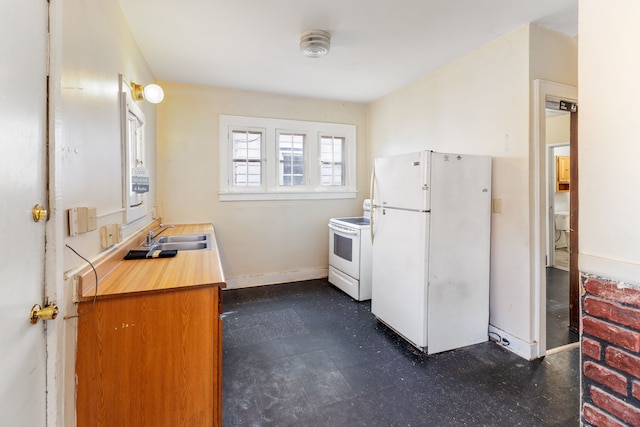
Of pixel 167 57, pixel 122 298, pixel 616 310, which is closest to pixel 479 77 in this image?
pixel 616 310

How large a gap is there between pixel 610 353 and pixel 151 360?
172 cm

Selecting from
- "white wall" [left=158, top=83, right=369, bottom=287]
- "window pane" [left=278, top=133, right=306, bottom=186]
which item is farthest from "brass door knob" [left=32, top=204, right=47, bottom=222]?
"window pane" [left=278, top=133, right=306, bottom=186]

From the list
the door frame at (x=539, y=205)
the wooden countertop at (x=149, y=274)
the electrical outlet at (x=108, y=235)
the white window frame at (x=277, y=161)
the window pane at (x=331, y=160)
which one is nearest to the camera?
the wooden countertop at (x=149, y=274)

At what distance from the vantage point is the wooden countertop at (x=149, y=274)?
1396 mm

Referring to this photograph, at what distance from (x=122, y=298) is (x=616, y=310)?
182cm

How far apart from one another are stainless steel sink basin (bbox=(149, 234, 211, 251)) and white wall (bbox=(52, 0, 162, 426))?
737mm

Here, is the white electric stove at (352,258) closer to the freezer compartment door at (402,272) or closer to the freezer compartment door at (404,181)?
the freezer compartment door at (402,272)

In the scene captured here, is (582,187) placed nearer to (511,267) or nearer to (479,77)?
(511,267)

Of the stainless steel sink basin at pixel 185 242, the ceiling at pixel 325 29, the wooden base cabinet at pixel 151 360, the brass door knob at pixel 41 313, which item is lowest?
the wooden base cabinet at pixel 151 360

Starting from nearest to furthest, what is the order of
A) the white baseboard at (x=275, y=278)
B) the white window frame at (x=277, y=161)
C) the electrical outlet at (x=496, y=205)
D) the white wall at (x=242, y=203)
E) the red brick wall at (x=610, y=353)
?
the red brick wall at (x=610, y=353)
the electrical outlet at (x=496, y=205)
the white wall at (x=242, y=203)
the white window frame at (x=277, y=161)
the white baseboard at (x=275, y=278)

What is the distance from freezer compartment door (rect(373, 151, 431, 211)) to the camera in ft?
7.82

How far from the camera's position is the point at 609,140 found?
92 centimetres

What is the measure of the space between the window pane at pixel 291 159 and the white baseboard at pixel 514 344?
278 cm

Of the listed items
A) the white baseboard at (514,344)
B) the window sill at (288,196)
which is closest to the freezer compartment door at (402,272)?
the white baseboard at (514,344)
